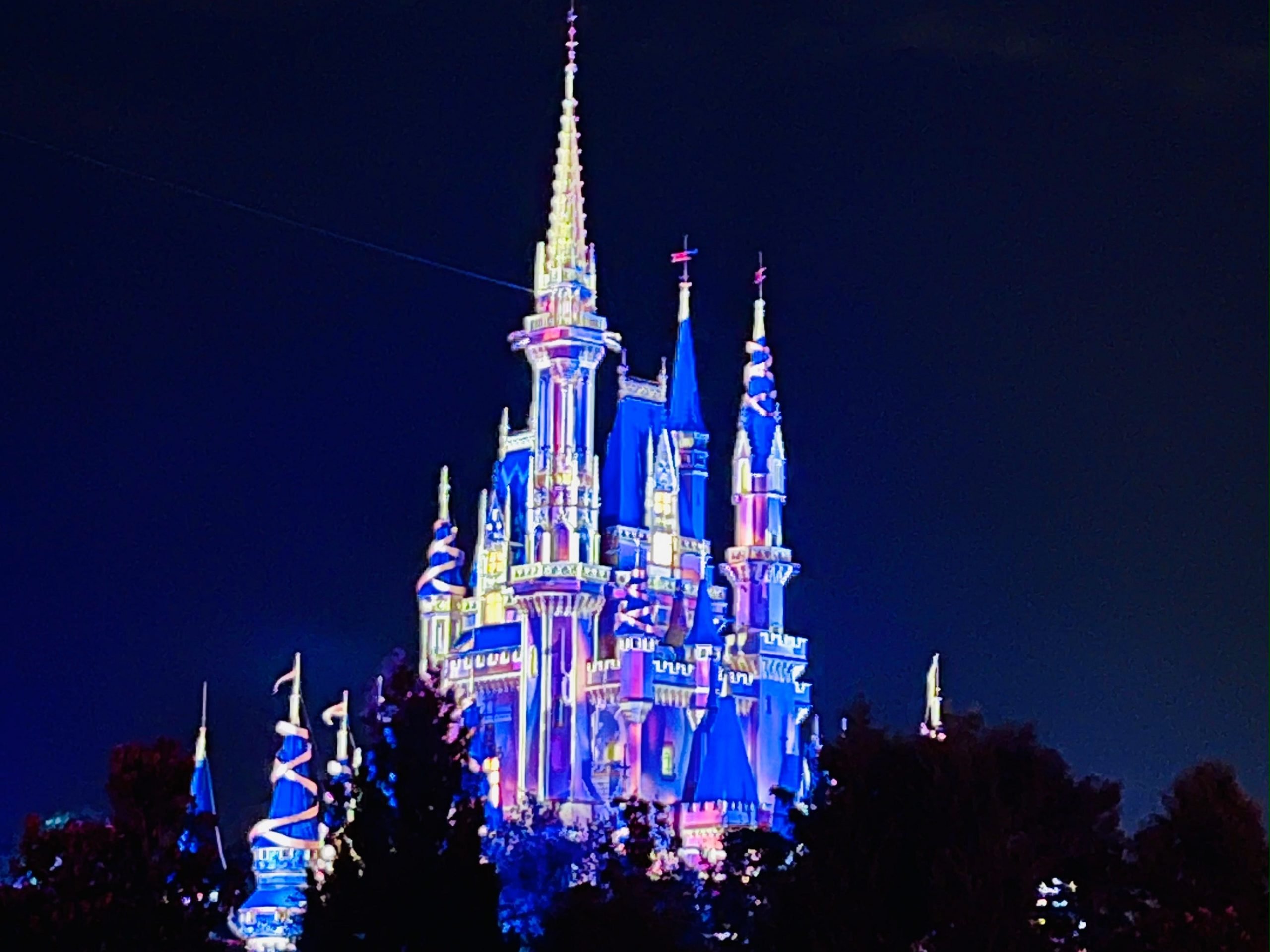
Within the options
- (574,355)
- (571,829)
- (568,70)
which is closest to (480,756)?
(571,829)

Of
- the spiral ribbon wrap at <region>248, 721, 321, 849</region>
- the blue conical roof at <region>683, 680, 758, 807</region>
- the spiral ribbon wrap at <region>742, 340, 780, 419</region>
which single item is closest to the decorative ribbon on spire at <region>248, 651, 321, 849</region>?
the spiral ribbon wrap at <region>248, 721, 321, 849</region>

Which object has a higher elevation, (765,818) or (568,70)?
(568,70)

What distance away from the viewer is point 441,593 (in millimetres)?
70500

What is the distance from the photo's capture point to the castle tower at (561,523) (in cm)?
6594

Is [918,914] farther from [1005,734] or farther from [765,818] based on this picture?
[765,818]

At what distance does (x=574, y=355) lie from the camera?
67.6m

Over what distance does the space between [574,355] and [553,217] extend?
12.6 feet

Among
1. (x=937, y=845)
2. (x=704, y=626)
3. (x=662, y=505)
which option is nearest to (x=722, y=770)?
(x=704, y=626)

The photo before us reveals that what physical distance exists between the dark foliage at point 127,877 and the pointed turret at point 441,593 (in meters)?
39.4

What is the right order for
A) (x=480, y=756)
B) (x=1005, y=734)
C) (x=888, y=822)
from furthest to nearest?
(x=480, y=756)
(x=1005, y=734)
(x=888, y=822)

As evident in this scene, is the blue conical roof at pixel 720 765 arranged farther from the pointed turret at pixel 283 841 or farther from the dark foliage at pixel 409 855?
the dark foliage at pixel 409 855

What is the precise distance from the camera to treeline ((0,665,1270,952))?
2853 centimetres

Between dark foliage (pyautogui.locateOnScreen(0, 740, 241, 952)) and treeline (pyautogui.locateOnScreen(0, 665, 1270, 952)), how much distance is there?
2 cm

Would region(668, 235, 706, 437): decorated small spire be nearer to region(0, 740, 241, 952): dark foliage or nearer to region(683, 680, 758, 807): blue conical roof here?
region(683, 680, 758, 807): blue conical roof
